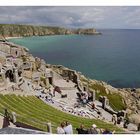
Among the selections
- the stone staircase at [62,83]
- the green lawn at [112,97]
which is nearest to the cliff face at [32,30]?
the stone staircase at [62,83]

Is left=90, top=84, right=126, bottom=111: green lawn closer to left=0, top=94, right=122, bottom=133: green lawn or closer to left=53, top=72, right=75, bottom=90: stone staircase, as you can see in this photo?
left=53, top=72, right=75, bottom=90: stone staircase

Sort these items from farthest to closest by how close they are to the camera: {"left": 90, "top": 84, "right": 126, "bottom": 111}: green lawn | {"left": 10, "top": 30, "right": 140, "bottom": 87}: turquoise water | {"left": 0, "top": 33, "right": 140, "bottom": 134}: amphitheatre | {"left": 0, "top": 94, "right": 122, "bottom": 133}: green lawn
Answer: {"left": 90, "top": 84, "right": 126, "bottom": 111}: green lawn
{"left": 10, "top": 30, "right": 140, "bottom": 87}: turquoise water
{"left": 0, "top": 33, "right": 140, "bottom": 134}: amphitheatre
{"left": 0, "top": 94, "right": 122, "bottom": 133}: green lawn

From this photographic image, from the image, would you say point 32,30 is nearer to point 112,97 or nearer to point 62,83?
point 62,83

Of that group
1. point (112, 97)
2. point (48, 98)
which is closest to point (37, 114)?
point (48, 98)

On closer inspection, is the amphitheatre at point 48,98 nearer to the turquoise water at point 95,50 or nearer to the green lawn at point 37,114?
the green lawn at point 37,114

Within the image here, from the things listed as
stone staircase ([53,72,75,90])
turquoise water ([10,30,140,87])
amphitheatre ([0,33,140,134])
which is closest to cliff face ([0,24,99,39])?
turquoise water ([10,30,140,87])
